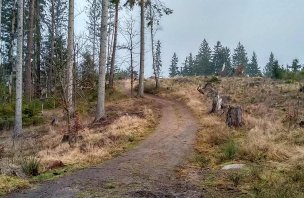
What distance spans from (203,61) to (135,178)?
82.7m

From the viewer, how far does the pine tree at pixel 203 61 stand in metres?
89.5

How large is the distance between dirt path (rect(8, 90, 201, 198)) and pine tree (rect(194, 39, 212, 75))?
2994 inches

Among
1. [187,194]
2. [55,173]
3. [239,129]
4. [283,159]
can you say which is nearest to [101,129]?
[239,129]

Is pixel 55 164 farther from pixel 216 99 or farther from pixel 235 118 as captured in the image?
pixel 216 99

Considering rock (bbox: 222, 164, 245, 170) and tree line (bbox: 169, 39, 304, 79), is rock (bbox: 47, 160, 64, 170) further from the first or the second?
tree line (bbox: 169, 39, 304, 79)

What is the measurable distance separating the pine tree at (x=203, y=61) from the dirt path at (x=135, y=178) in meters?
76.0

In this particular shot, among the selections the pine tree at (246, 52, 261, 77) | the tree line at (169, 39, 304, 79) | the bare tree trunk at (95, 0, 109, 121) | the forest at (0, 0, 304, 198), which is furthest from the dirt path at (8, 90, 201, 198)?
the pine tree at (246, 52, 261, 77)

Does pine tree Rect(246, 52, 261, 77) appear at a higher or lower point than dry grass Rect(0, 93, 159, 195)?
higher

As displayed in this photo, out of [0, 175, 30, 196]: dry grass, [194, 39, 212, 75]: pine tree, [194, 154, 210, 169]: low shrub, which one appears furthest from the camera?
[194, 39, 212, 75]: pine tree

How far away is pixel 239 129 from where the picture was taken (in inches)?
624

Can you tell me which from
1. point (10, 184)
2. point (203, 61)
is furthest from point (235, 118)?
point (203, 61)

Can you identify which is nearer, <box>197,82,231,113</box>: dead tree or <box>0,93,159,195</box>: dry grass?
<box>0,93,159,195</box>: dry grass

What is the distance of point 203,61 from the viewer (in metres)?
90.1

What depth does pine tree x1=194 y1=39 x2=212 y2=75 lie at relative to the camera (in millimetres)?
89500
